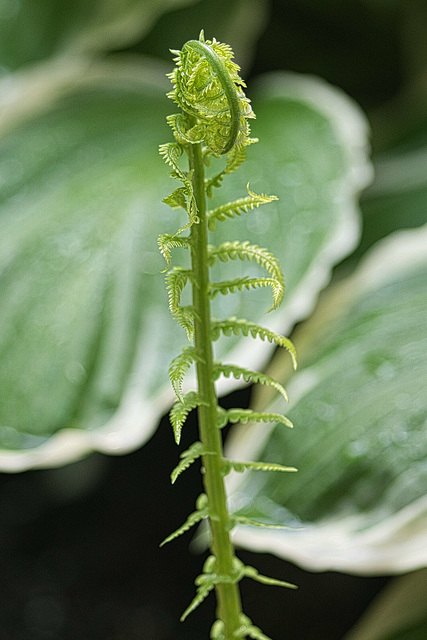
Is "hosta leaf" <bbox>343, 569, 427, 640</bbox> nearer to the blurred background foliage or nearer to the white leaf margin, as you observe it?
the blurred background foliage

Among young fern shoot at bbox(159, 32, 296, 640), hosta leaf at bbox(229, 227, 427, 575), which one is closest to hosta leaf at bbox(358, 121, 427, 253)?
hosta leaf at bbox(229, 227, 427, 575)

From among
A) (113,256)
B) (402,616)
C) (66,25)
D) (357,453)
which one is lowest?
(402,616)

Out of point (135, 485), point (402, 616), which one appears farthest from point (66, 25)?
point (402, 616)

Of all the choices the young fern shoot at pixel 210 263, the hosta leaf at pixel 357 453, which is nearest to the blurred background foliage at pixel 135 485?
the hosta leaf at pixel 357 453

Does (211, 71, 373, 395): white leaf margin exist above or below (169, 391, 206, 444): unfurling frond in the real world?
above

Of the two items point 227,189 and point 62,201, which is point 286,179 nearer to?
point 227,189

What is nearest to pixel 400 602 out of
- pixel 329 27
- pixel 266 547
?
pixel 266 547

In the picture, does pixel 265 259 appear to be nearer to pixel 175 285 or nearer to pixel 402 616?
pixel 175 285

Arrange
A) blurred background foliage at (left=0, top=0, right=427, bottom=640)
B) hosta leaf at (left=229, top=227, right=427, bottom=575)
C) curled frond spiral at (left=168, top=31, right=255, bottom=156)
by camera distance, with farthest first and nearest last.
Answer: blurred background foliage at (left=0, top=0, right=427, bottom=640), hosta leaf at (left=229, top=227, right=427, bottom=575), curled frond spiral at (left=168, top=31, right=255, bottom=156)
